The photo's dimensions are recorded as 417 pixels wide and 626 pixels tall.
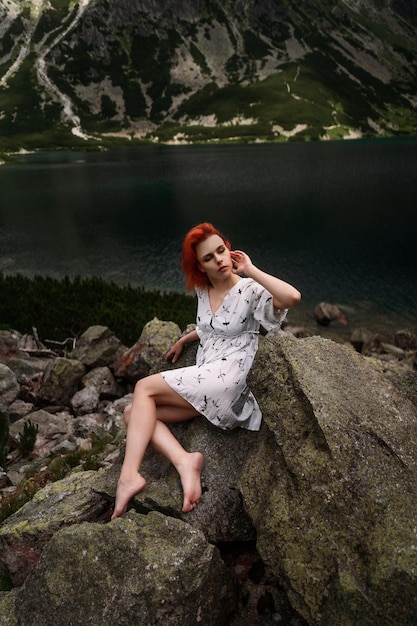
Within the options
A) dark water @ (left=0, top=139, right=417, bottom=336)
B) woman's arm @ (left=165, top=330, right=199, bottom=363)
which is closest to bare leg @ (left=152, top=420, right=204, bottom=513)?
woman's arm @ (left=165, top=330, right=199, bottom=363)

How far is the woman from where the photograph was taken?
565 centimetres

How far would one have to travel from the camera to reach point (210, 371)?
607 centimetres

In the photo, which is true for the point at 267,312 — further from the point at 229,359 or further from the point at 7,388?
the point at 7,388

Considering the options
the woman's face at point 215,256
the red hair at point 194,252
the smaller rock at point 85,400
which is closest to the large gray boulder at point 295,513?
the woman's face at point 215,256

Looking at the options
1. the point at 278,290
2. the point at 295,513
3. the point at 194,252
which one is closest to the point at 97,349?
the point at 194,252

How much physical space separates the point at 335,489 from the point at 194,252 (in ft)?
12.3

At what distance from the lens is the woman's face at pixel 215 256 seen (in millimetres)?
6348

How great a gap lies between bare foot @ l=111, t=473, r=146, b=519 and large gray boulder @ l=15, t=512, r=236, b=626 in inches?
24.2

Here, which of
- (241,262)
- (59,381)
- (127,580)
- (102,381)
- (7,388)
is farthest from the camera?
(102,381)

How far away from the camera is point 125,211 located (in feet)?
211

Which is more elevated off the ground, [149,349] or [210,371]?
A: [210,371]

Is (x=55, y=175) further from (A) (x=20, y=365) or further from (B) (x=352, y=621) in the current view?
(B) (x=352, y=621)

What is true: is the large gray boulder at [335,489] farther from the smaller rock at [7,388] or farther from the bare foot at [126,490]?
the smaller rock at [7,388]

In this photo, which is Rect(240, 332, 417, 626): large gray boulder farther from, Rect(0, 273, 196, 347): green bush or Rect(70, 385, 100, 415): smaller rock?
Rect(0, 273, 196, 347): green bush
